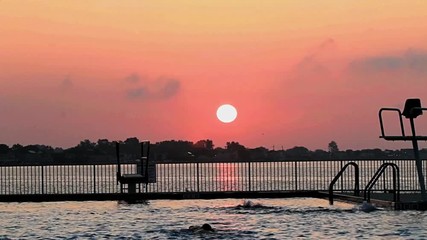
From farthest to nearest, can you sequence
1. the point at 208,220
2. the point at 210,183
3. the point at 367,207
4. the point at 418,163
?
the point at 210,183, the point at 367,207, the point at 418,163, the point at 208,220

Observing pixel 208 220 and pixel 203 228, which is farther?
pixel 208 220

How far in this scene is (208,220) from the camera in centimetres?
2405

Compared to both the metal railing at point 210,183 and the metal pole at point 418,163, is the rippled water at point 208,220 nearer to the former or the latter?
the metal pole at point 418,163

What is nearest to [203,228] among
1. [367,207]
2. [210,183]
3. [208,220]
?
[208,220]

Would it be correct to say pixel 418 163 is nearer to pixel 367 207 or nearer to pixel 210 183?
pixel 367 207

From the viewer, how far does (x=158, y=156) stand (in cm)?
10894

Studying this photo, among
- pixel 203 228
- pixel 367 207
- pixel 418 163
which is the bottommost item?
pixel 203 228

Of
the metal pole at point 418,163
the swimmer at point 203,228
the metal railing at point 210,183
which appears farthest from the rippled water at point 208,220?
the metal railing at point 210,183

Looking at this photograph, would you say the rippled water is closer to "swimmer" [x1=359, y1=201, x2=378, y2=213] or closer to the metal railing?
"swimmer" [x1=359, y1=201, x2=378, y2=213]

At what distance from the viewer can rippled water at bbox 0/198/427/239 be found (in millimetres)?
20331

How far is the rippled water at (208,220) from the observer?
2033 cm

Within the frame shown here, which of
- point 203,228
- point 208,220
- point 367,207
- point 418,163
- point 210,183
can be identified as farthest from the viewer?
point 210,183

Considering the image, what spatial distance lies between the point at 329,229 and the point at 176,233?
4028 millimetres

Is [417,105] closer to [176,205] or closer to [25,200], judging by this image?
[176,205]
